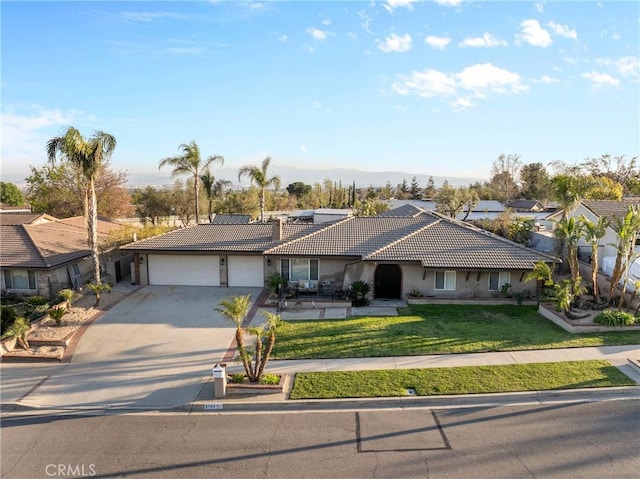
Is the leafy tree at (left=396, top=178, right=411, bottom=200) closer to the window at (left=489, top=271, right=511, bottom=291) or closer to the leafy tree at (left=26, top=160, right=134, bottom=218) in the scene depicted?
the leafy tree at (left=26, top=160, right=134, bottom=218)

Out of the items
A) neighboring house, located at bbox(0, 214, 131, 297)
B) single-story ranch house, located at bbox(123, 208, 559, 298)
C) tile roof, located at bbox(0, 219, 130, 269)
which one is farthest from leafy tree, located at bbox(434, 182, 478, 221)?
tile roof, located at bbox(0, 219, 130, 269)

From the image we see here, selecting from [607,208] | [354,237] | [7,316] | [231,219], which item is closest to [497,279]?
[354,237]

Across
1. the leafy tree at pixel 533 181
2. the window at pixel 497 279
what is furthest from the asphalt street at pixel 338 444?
the leafy tree at pixel 533 181

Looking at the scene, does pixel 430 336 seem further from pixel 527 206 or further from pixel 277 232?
pixel 527 206

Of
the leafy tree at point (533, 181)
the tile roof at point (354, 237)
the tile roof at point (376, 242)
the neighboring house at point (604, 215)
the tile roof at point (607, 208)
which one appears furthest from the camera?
the leafy tree at point (533, 181)

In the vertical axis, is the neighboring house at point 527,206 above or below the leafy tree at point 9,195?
below

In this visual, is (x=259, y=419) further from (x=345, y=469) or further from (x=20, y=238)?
(x=20, y=238)

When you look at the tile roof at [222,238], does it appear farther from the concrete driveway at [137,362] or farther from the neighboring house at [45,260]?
the concrete driveway at [137,362]
